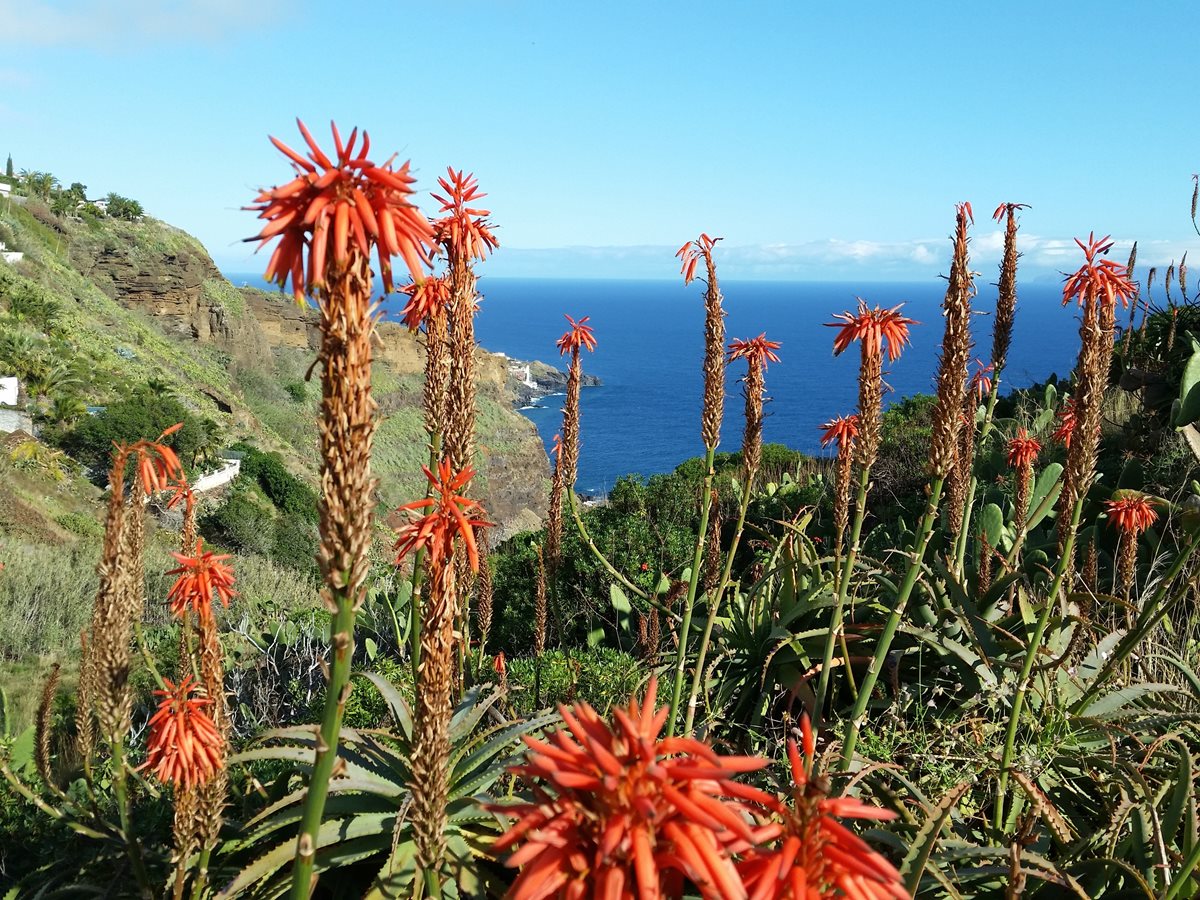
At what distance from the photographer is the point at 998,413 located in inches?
509

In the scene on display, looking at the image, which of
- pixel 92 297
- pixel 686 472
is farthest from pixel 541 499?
pixel 686 472

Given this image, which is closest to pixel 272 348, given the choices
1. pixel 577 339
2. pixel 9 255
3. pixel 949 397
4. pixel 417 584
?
pixel 9 255

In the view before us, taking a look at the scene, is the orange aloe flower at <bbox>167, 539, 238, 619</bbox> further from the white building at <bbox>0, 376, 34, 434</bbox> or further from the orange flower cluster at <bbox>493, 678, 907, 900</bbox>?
the white building at <bbox>0, 376, 34, 434</bbox>

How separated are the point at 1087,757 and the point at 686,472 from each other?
34.3 ft

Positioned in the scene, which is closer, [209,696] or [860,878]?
[860,878]

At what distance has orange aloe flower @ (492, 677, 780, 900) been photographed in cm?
101

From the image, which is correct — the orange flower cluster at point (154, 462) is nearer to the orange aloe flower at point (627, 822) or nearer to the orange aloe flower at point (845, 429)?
the orange aloe flower at point (627, 822)

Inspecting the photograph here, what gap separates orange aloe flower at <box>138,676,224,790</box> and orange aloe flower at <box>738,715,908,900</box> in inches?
67.4

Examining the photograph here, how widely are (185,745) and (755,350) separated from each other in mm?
2655

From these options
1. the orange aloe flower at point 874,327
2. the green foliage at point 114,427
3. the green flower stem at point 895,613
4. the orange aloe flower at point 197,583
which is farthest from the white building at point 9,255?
the green flower stem at point 895,613

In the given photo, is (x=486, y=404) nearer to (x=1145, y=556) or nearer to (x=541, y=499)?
(x=541, y=499)

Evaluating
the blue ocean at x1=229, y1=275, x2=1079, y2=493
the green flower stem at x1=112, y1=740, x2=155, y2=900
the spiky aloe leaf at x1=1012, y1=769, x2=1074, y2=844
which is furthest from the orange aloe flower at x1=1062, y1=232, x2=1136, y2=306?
the blue ocean at x1=229, y1=275, x2=1079, y2=493

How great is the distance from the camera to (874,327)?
299 cm

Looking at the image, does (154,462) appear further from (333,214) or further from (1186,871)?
(1186,871)
